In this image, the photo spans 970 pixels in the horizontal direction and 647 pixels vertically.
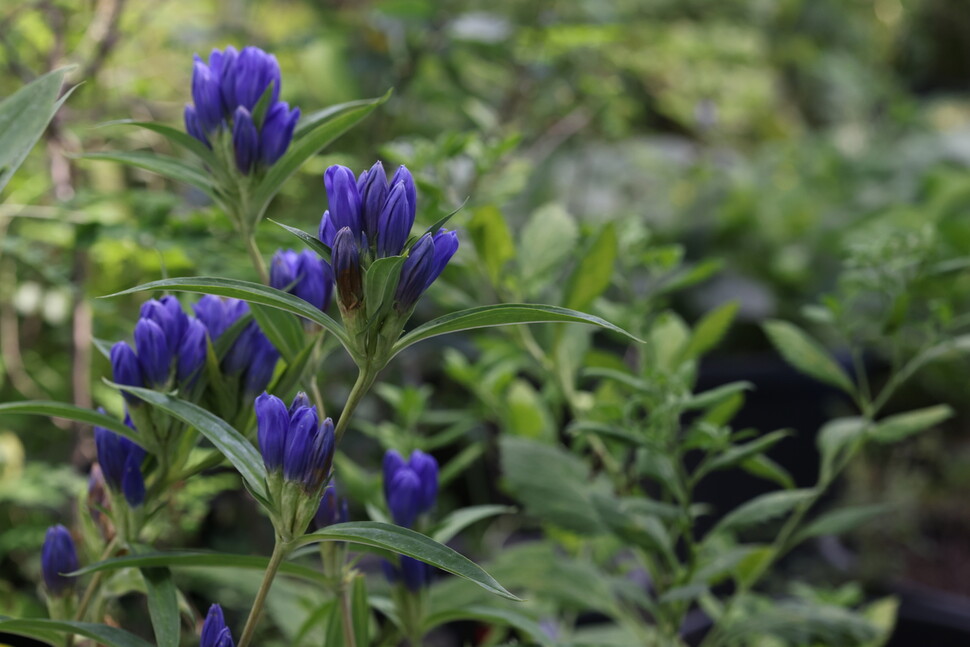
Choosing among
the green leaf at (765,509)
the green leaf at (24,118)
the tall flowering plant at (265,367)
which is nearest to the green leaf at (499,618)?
the tall flowering plant at (265,367)

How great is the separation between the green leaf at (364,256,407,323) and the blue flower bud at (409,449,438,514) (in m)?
0.12

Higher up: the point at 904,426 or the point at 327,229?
the point at 327,229

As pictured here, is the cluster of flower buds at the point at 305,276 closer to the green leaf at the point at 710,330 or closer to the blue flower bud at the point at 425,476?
the blue flower bud at the point at 425,476

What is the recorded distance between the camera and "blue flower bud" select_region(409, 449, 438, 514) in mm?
376

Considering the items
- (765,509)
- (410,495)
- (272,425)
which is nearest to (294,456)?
(272,425)

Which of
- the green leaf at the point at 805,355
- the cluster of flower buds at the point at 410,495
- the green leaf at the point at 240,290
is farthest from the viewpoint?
the green leaf at the point at 805,355

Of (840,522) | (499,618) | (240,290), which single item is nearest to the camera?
(240,290)

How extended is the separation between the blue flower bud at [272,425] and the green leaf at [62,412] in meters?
0.06

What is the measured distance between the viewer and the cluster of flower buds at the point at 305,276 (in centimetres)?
34

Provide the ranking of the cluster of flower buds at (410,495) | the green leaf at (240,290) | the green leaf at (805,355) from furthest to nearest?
the green leaf at (805,355) < the cluster of flower buds at (410,495) < the green leaf at (240,290)

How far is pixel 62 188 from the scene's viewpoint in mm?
657

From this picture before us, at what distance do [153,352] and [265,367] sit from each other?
0.04m

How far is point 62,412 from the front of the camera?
0.28 m

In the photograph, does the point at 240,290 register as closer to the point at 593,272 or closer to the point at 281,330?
the point at 281,330
